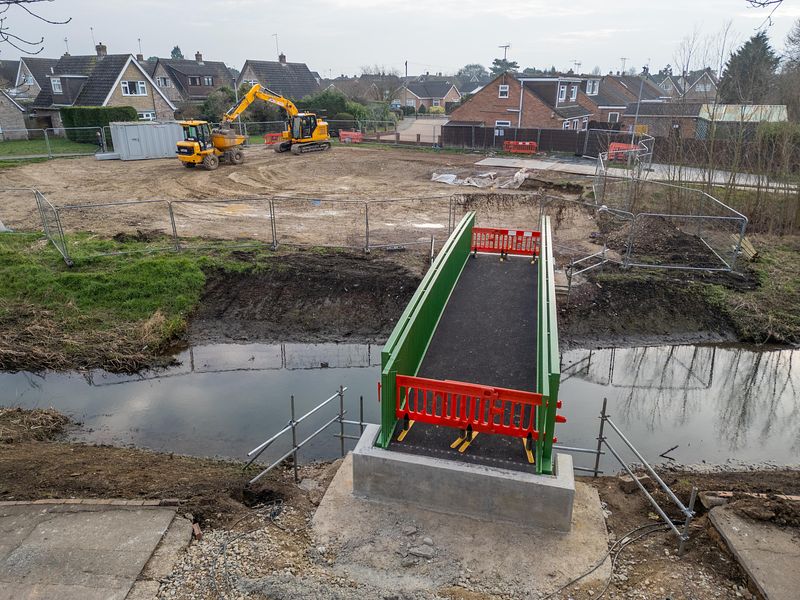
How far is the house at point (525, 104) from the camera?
43562 millimetres

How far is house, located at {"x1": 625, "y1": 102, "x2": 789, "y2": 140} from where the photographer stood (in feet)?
71.3

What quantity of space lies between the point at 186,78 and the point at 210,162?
39214 millimetres

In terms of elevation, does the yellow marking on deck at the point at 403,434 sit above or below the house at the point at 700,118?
below

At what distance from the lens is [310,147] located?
36.6 meters

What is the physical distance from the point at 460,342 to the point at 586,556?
154 inches

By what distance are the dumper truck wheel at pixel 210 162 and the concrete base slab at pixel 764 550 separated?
28.8 m

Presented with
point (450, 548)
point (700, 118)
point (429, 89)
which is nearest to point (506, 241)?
point (450, 548)

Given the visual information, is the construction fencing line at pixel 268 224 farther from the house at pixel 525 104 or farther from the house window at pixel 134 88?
the house window at pixel 134 88

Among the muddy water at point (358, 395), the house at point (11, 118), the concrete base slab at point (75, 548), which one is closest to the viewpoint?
the concrete base slab at point (75, 548)

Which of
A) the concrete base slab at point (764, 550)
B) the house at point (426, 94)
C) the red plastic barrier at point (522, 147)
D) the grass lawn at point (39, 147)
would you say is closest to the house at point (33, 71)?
the grass lawn at point (39, 147)

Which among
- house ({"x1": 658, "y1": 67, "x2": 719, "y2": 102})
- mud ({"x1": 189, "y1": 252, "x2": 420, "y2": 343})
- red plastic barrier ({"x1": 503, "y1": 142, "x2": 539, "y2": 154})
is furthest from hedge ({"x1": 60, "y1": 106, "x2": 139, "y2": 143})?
house ({"x1": 658, "y1": 67, "x2": 719, "y2": 102})

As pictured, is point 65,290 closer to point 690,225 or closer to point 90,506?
point 90,506

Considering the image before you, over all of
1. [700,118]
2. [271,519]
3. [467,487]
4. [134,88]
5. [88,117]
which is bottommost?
[271,519]

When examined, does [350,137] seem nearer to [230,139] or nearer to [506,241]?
[230,139]
